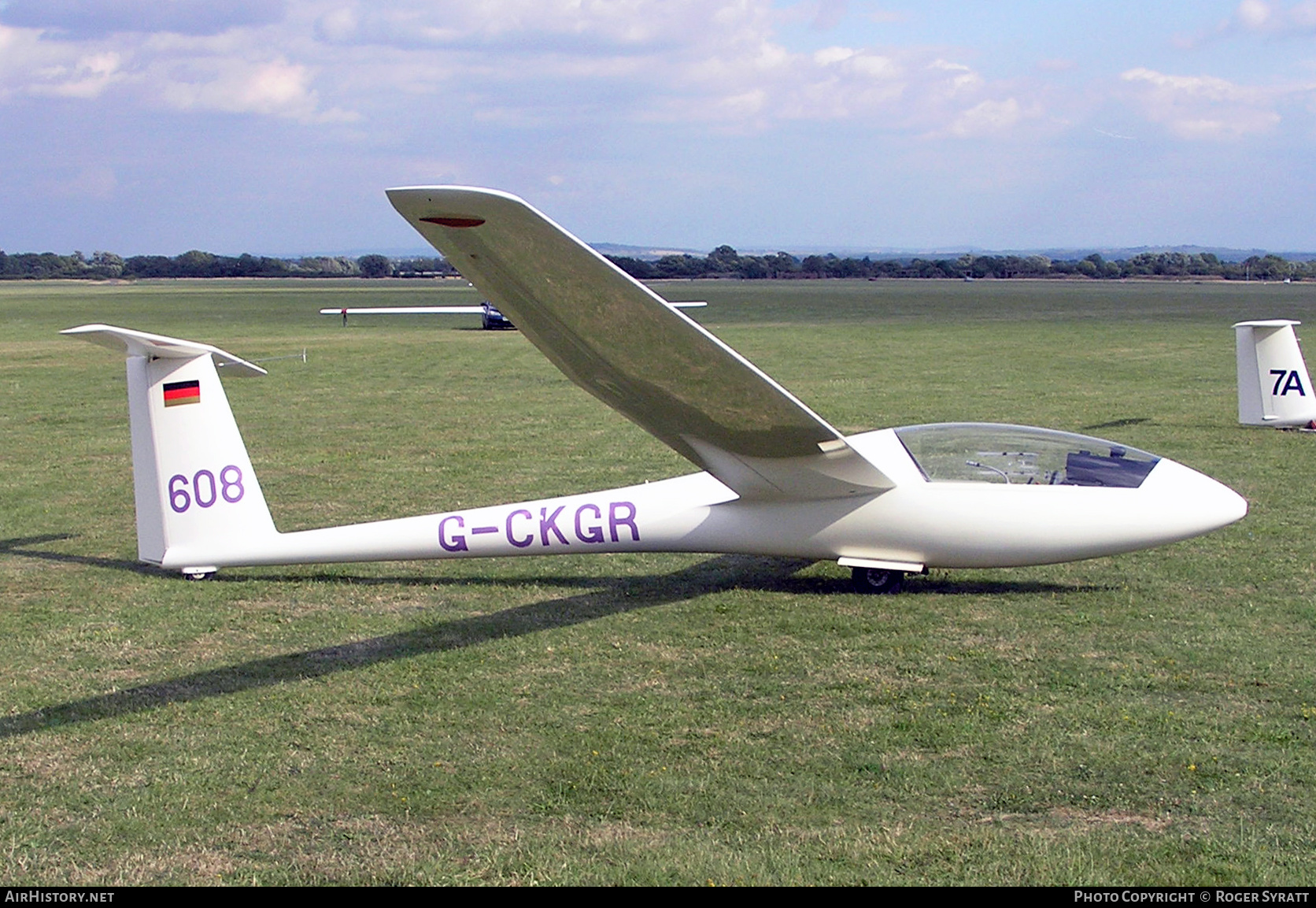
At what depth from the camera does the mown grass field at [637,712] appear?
509 cm

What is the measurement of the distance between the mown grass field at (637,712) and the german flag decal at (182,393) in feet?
4.70


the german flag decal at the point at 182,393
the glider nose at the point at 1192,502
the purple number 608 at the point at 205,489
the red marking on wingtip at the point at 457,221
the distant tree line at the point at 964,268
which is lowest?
the glider nose at the point at 1192,502

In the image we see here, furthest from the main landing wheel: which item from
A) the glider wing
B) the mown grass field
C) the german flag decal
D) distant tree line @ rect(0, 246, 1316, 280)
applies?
distant tree line @ rect(0, 246, 1316, 280)

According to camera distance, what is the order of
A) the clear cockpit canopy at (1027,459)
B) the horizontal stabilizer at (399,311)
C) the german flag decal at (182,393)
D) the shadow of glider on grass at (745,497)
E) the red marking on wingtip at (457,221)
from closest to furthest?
the red marking on wingtip at (457,221) → the shadow of glider on grass at (745,497) → the clear cockpit canopy at (1027,459) → the german flag decal at (182,393) → the horizontal stabilizer at (399,311)

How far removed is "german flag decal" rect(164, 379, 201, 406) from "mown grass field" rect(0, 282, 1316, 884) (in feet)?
4.70

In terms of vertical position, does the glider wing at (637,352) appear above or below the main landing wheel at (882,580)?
above

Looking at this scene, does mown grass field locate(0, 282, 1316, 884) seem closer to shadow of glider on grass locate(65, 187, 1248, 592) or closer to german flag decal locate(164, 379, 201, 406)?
shadow of glider on grass locate(65, 187, 1248, 592)

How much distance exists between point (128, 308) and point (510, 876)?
3296 inches

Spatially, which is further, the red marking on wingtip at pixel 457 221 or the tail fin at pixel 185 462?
the tail fin at pixel 185 462

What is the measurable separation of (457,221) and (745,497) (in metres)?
3.86

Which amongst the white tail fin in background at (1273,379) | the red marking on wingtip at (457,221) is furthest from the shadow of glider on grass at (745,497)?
the white tail fin in background at (1273,379)

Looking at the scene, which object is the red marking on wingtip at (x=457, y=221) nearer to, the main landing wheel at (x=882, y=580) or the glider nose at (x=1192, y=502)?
the main landing wheel at (x=882, y=580)

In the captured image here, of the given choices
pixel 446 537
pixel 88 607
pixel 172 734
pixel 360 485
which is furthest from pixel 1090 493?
pixel 360 485

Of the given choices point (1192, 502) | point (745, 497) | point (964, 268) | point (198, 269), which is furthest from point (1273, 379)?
point (198, 269)
